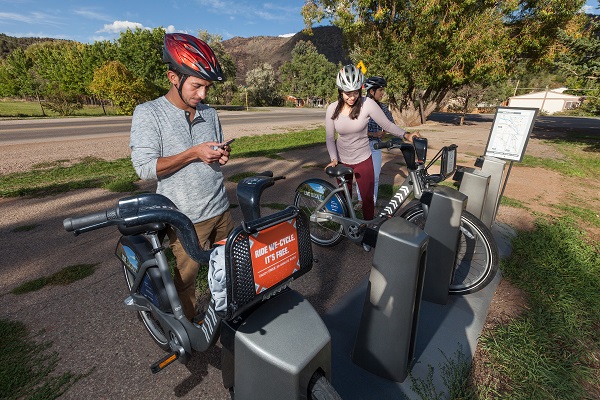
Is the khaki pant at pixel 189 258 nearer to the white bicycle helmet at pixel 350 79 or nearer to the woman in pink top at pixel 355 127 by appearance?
the woman in pink top at pixel 355 127

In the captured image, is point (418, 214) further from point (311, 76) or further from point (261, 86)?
point (311, 76)

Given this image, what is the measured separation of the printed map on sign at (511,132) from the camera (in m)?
3.93

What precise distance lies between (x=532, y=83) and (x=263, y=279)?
369 ft

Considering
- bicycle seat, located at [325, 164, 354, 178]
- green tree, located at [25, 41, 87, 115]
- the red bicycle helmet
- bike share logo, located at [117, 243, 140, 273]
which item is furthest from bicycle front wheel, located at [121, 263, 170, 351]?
green tree, located at [25, 41, 87, 115]

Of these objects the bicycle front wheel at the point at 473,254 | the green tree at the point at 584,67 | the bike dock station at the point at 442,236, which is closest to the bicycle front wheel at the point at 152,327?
the bike dock station at the point at 442,236

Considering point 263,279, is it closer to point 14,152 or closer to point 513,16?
point 14,152

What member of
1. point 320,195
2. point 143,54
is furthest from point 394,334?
point 143,54

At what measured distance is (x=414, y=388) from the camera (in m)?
1.97

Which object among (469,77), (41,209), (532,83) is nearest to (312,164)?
(41,209)

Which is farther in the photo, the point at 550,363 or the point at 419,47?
the point at 419,47

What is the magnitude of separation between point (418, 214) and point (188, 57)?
2.59m

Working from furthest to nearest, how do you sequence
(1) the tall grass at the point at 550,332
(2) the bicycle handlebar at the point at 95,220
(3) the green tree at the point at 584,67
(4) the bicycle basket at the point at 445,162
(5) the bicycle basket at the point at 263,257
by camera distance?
(3) the green tree at the point at 584,67, (4) the bicycle basket at the point at 445,162, (1) the tall grass at the point at 550,332, (2) the bicycle handlebar at the point at 95,220, (5) the bicycle basket at the point at 263,257

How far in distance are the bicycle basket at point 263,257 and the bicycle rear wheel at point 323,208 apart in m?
2.22

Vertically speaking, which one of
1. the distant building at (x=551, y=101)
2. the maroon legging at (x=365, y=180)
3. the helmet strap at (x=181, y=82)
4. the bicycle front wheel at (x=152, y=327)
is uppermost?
the helmet strap at (x=181, y=82)
